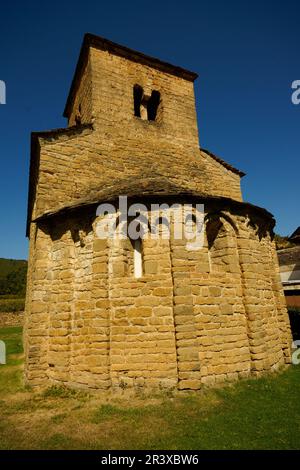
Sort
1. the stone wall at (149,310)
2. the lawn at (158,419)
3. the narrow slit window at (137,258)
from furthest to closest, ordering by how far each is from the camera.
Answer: the narrow slit window at (137,258) → the stone wall at (149,310) → the lawn at (158,419)

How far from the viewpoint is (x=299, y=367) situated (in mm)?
7699

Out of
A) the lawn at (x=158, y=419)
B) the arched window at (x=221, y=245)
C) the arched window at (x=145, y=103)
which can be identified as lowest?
the lawn at (x=158, y=419)

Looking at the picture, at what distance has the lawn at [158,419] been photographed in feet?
13.7

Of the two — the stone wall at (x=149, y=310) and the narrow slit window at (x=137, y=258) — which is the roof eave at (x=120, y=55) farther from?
the narrow slit window at (x=137, y=258)

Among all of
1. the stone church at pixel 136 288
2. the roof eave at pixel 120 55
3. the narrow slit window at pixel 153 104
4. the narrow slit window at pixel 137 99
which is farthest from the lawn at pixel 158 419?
the roof eave at pixel 120 55

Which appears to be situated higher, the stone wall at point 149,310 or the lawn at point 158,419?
the stone wall at point 149,310

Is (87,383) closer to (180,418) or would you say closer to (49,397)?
(49,397)

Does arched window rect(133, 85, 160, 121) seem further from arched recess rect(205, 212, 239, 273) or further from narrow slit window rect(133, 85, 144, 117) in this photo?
arched recess rect(205, 212, 239, 273)

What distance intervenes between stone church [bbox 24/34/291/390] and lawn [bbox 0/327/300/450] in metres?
0.37

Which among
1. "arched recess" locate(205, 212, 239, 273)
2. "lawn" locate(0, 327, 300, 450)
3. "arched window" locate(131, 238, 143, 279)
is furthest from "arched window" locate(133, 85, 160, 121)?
"lawn" locate(0, 327, 300, 450)

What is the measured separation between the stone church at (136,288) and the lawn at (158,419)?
0.37m
